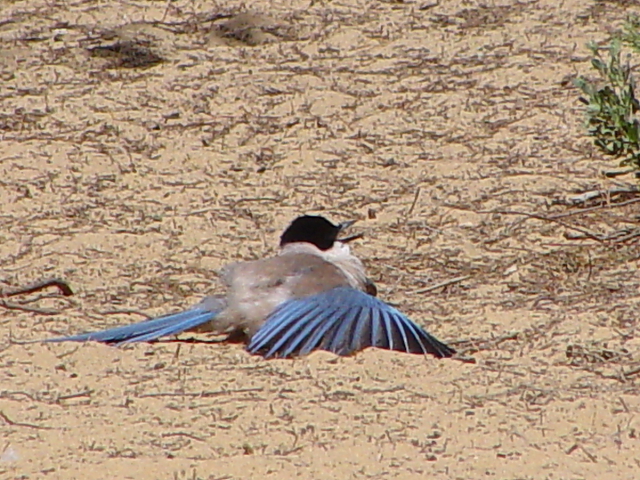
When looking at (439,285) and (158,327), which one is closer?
(158,327)

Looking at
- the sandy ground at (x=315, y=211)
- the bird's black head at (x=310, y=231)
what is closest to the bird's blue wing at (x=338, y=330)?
the sandy ground at (x=315, y=211)

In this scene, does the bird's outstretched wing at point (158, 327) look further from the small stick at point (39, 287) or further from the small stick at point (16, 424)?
the small stick at point (16, 424)

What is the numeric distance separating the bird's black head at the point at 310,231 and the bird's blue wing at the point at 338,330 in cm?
91

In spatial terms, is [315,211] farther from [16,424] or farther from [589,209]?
[16,424]

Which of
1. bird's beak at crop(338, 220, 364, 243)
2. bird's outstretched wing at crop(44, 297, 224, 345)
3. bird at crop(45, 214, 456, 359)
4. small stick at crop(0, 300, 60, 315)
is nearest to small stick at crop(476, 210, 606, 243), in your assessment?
bird's beak at crop(338, 220, 364, 243)

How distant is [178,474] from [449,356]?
1545 millimetres

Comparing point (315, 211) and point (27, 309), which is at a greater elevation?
point (27, 309)

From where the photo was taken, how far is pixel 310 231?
23.6 ft

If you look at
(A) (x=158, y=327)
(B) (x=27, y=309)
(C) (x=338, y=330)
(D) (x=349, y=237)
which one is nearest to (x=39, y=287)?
(B) (x=27, y=309)

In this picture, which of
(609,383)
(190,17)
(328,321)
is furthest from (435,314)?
(190,17)

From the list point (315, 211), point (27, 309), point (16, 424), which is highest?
point (16, 424)

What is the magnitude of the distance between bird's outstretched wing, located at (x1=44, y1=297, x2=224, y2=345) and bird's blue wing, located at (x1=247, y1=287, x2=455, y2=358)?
287 millimetres

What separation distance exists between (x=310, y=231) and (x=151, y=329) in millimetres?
1389

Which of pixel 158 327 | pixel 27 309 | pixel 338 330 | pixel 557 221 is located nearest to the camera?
pixel 338 330
